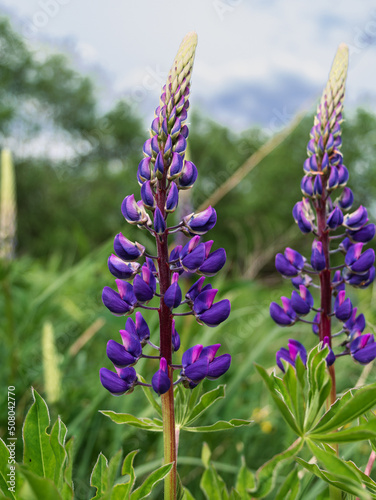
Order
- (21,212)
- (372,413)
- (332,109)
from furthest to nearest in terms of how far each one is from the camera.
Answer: (21,212) < (332,109) < (372,413)

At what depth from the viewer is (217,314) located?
1126mm

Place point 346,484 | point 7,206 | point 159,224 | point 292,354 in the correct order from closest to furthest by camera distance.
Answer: point 346,484, point 159,224, point 292,354, point 7,206

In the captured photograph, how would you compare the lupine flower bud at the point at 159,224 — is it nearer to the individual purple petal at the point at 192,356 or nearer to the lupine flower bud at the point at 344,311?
the individual purple petal at the point at 192,356

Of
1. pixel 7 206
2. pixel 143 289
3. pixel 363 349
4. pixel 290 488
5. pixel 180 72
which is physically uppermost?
pixel 7 206

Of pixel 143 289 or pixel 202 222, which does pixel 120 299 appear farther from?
pixel 202 222

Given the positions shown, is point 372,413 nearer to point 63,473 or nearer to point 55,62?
point 63,473

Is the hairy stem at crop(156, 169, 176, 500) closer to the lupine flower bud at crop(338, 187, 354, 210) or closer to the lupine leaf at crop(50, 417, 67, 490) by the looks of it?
the lupine leaf at crop(50, 417, 67, 490)

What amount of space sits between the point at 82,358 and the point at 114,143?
35742 millimetres

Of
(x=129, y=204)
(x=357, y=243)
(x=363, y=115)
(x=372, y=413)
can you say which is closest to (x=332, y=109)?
(x=357, y=243)

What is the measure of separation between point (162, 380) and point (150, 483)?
0.69ft

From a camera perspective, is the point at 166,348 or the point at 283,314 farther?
the point at 283,314

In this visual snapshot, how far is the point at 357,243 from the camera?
4.92 ft

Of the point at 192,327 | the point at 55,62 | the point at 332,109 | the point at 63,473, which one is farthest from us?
the point at 55,62

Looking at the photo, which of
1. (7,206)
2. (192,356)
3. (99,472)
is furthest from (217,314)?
(7,206)
